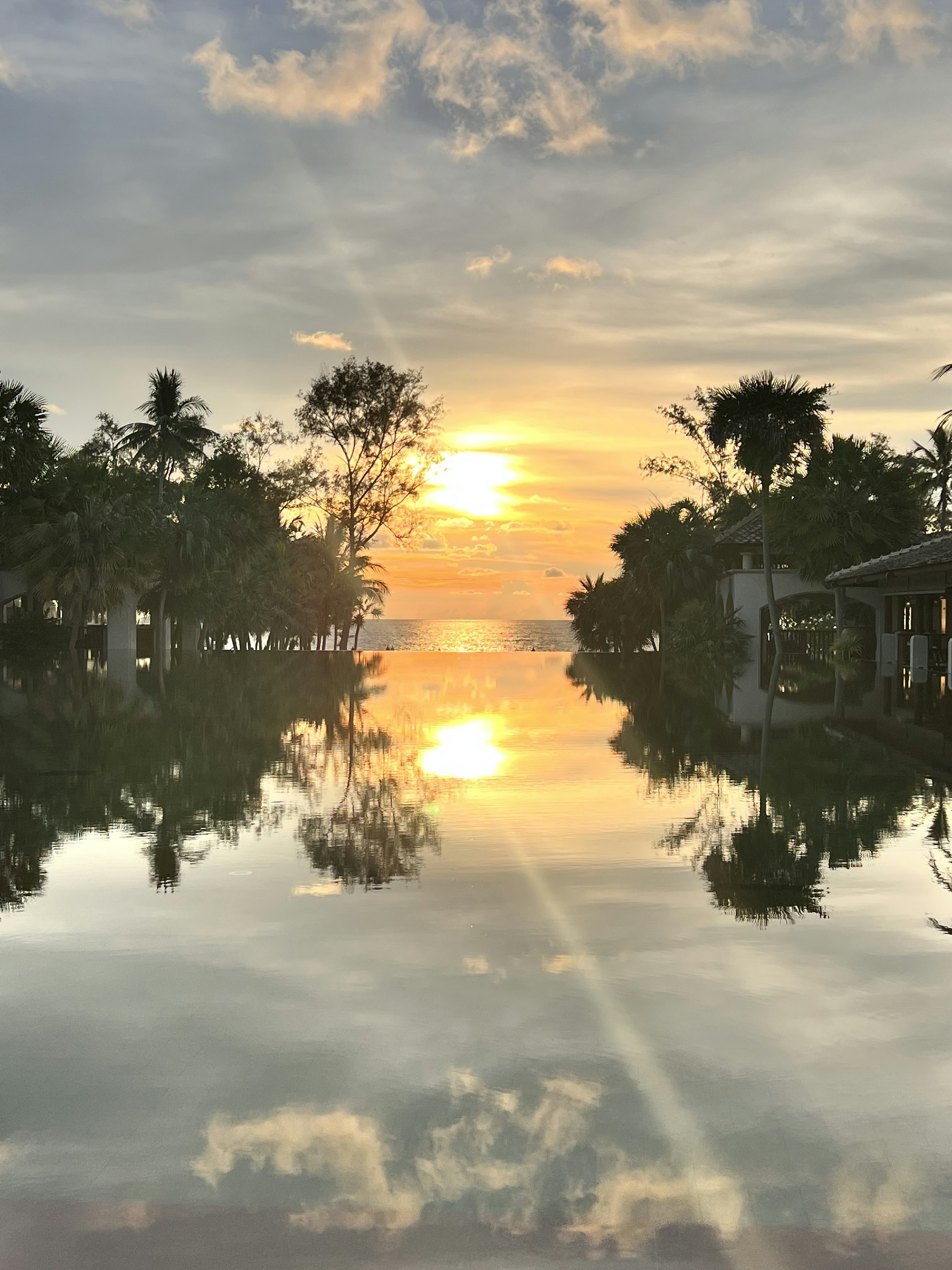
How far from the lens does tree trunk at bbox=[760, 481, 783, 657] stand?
4659cm

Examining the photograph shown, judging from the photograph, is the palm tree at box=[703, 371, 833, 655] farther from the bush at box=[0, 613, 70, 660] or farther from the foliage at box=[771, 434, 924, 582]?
the bush at box=[0, 613, 70, 660]

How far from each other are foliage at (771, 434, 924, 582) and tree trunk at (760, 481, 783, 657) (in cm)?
118

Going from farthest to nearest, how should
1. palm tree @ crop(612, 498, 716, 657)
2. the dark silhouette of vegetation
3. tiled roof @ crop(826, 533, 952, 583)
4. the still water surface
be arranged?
palm tree @ crop(612, 498, 716, 657) < tiled roof @ crop(826, 533, 952, 583) < the dark silhouette of vegetation < the still water surface

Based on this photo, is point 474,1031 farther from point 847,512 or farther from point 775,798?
point 847,512

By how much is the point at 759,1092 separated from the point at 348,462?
200ft

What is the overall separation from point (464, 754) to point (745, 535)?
3866 centimetres

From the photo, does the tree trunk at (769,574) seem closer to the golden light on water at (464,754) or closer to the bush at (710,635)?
the bush at (710,635)

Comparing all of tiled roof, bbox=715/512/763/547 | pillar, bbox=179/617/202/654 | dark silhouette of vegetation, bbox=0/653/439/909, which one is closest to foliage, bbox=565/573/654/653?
tiled roof, bbox=715/512/763/547

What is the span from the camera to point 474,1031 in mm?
5098

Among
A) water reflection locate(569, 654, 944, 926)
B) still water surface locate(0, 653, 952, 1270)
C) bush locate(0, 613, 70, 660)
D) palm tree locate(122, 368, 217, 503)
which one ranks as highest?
palm tree locate(122, 368, 217, 503)

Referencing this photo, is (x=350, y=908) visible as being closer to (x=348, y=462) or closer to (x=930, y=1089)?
(x=930, y=1089)

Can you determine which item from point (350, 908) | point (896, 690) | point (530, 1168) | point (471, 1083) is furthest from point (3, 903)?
point (896, 690)

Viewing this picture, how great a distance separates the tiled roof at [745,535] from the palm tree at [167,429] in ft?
76.3

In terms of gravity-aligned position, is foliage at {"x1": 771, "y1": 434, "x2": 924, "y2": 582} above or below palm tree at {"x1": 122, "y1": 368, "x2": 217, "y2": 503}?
below
